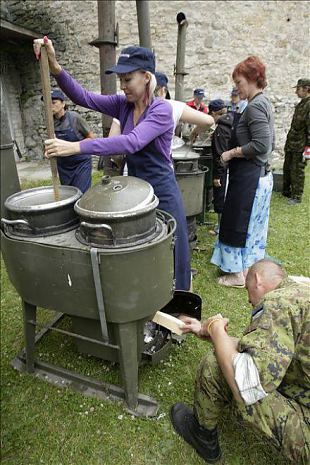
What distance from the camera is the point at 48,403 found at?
237cm

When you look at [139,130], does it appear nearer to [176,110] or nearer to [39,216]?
[176,110]

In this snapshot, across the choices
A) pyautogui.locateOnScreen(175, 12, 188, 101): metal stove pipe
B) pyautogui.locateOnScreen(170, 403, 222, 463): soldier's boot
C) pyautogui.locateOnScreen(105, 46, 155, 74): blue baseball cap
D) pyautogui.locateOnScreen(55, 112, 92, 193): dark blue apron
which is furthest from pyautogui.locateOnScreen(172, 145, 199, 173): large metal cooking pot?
pyautogui.locateOnScreen(170, 403, 222, 463): soldier's boot

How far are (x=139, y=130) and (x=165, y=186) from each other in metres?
0.55

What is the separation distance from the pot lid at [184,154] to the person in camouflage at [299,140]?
3101 millimetres

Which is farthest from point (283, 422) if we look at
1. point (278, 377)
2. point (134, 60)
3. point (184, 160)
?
point (184, 160)

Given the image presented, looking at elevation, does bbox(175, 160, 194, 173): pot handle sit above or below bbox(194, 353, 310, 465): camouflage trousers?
above

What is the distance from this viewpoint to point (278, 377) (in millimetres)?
1342

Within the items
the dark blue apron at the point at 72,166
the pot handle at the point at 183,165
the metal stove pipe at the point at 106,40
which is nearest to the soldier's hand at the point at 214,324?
the pot handle at the point at 183,165

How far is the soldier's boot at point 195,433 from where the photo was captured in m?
1.97

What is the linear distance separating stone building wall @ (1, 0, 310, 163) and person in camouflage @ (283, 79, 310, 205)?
4.75m

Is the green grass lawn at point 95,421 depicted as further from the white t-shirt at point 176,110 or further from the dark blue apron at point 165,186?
the white t-shirt at point 176,110

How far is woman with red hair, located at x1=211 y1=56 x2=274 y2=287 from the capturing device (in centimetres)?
298

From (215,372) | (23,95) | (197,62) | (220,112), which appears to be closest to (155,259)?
(215,372)

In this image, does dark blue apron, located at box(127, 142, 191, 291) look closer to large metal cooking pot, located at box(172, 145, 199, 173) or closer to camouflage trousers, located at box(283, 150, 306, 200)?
large metal cooking pot, located at box(172, 145, 199, 173)
